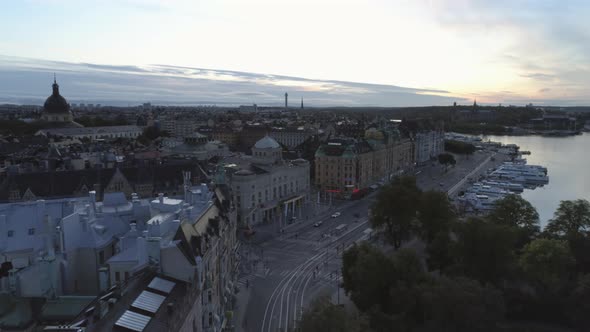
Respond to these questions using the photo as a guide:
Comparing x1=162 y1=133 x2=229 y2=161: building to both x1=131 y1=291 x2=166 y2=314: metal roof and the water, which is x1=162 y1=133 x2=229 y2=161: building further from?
x1=131 y1=291 x2=166 y2=314: metal roof

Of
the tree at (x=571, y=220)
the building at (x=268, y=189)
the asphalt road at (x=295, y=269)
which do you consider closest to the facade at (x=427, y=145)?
the building at (x=268, y=189)

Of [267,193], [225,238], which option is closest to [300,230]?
[267,193]

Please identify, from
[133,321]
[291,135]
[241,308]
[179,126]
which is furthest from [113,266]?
[179,126]

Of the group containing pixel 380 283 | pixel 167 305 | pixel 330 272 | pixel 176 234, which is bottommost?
pixel 330 272

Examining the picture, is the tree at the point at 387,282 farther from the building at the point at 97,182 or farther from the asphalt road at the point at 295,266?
the building at the point at 97,182

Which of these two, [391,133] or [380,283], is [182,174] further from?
[391,133]

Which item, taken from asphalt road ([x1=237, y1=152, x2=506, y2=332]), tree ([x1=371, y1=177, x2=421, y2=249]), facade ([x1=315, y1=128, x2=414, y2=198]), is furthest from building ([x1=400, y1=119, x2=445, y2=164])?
tree ([x1=371, y1=177, x2=421, y2=249])

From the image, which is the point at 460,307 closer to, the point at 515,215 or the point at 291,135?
the point at 515,215
